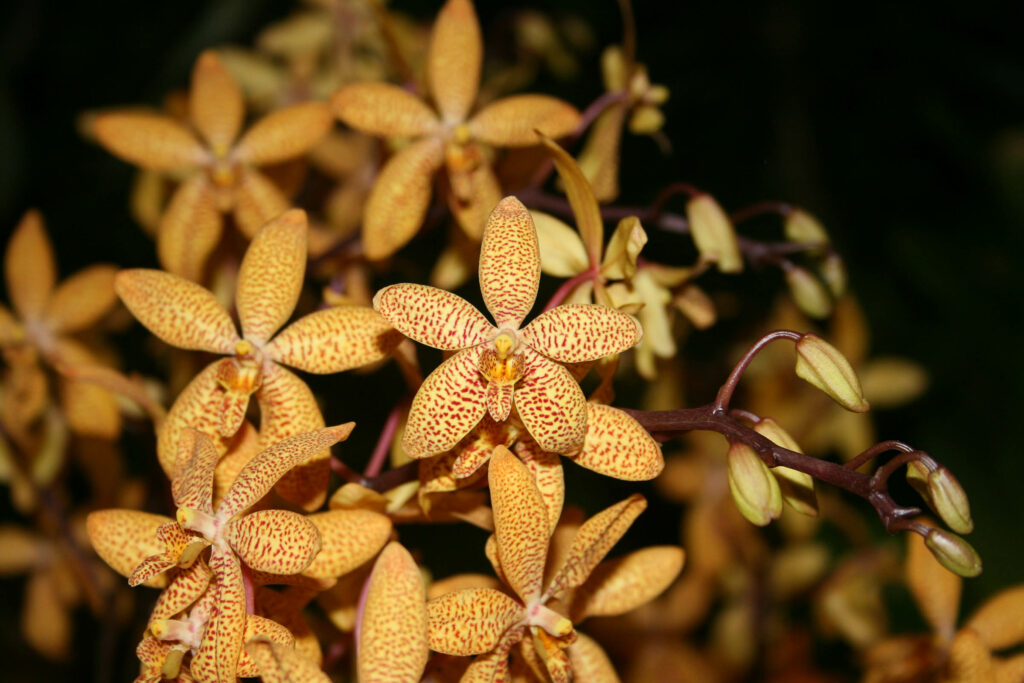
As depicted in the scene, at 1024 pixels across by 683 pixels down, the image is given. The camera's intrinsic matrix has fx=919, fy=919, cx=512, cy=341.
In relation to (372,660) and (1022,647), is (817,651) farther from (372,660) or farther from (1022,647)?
(372,660)

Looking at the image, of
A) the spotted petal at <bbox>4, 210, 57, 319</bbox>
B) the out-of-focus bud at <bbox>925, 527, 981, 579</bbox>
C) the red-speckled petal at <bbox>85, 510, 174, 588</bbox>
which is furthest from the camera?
the spotted petal at <bbox>4, 210, 57, 319</bbox>

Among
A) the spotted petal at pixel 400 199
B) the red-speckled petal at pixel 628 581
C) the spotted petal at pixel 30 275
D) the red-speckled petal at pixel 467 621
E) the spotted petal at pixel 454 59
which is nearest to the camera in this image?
the red-speckled petal at pixel 467 621

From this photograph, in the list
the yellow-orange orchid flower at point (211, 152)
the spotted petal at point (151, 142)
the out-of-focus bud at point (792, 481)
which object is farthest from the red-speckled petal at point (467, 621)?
the spotted petal at point (151, 142)

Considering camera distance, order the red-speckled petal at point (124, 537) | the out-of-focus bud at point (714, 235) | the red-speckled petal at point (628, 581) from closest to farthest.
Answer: the red-speckled petal at point (124, 537) → the red-speckled petal at point (628, 581) → the out-of-focus bud at point (714, 235)

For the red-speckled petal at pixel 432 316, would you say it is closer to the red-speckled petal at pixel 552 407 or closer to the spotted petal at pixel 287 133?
the red-speckled petal at pixel 552 407

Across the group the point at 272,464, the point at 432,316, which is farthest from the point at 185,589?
the point at 432,316

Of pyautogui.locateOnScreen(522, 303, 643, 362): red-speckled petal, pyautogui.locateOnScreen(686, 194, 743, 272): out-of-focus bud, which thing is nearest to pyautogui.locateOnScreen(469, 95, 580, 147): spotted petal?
pyautogui.locateOnScreen(686, 194, 743, 272): out-of-focus bud

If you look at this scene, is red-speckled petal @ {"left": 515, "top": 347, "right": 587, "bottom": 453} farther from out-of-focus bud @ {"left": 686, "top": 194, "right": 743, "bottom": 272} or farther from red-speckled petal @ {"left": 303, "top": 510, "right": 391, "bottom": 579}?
out-of-focus bud @ {"left": 686, "top": 194, "right": 743, "bottom": 272}
